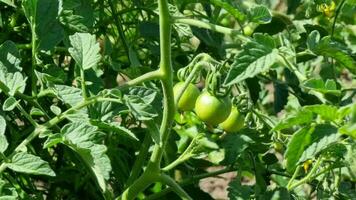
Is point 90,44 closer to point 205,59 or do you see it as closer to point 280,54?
point 205,59

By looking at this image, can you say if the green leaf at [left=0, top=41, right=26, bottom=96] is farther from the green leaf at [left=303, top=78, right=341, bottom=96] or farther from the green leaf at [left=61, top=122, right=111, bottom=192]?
the green leaf at [left=303, top=78, right=341, bottom=96]

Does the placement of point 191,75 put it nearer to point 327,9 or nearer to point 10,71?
point 10,71

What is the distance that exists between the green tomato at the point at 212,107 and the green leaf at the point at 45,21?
0.91 feet

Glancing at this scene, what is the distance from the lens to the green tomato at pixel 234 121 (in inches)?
56.7

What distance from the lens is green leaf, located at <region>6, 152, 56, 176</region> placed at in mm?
1193

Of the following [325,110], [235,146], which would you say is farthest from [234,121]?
[325,110]

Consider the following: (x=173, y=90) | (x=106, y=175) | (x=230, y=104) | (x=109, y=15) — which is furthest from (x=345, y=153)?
(x=109, y=15)

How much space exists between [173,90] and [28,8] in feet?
0.94

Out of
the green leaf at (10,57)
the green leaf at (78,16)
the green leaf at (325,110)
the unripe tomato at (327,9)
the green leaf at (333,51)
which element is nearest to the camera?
the green leaf at (325,110)

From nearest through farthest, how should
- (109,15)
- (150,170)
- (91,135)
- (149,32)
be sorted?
1. (91,135)
2. (150,170)
3. (149,32)
4. (109,15)

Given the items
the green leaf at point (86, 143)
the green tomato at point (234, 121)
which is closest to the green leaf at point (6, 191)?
the green leaf at point (86, 143)

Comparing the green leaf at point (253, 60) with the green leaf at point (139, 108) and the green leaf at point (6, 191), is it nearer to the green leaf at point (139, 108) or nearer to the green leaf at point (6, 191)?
the green leaf at point (139, 108)

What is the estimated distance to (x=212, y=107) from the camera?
1.32 metres

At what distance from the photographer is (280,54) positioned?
1.26 metres
